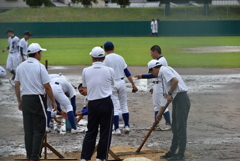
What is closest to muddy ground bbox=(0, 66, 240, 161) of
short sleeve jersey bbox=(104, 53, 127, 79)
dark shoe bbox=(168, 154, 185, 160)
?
dark shoe bbox=(168, 154, 185, 160)

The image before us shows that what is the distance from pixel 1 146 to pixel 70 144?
1.34m

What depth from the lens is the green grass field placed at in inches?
2308

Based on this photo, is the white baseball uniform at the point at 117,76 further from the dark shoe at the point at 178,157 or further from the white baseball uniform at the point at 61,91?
the dark shoe at the point at 178,157

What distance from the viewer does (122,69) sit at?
9.55m

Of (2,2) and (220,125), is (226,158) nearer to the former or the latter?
(220,125)

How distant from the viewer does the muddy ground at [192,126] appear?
8125 millimetres

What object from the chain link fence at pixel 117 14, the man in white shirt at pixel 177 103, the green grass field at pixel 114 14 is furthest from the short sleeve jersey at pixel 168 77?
the green grass field at pixel 114 14

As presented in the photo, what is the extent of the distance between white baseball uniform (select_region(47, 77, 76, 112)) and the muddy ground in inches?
26.9

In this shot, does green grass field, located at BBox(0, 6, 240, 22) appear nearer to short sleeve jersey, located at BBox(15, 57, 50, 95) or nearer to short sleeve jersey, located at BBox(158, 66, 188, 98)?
short sleeve jersey, located at BBox(158, 66, 188, 98)

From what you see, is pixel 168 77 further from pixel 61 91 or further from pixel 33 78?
pixel 61 91

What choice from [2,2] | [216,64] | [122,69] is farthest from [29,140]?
[2,2]

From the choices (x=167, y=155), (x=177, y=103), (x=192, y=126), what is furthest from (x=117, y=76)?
(x=167, y=155)

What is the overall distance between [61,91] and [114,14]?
5265cm

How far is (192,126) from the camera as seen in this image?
1012 centimetres
